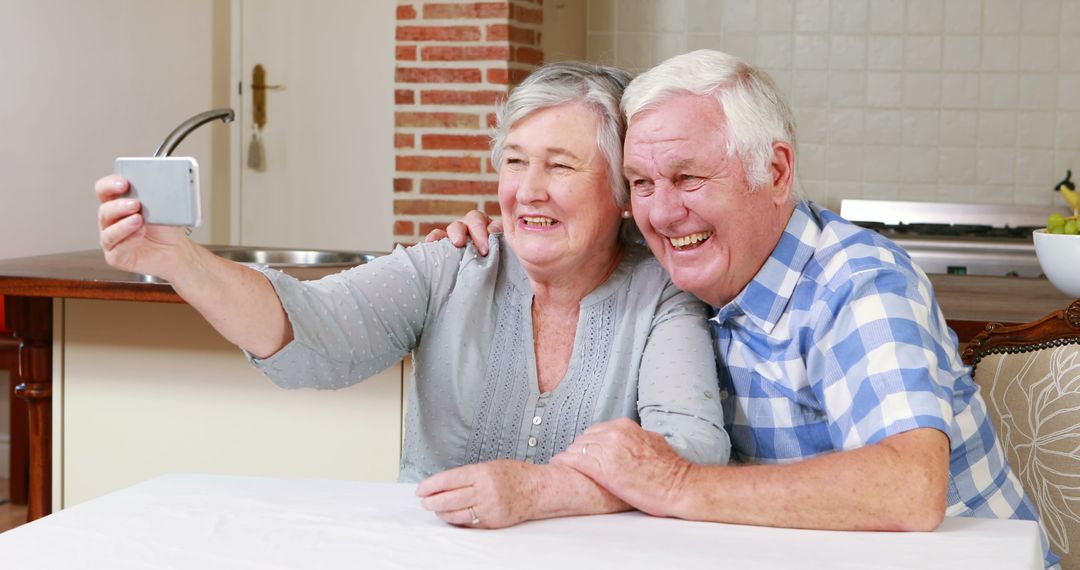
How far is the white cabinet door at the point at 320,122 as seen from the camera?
521 cm

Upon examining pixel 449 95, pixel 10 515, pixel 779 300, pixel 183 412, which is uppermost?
pixel 449 95

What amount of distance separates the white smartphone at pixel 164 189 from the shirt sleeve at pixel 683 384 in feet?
2.26

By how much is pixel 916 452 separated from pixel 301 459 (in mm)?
1536

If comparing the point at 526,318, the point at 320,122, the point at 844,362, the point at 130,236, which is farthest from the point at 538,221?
the point at 320,122

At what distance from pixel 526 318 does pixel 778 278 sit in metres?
0.41

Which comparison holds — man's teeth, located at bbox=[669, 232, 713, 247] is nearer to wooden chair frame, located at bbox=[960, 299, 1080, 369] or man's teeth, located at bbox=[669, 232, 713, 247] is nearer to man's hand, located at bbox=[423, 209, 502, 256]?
man's hand, located at bbox=[423, 209, 502, 256]

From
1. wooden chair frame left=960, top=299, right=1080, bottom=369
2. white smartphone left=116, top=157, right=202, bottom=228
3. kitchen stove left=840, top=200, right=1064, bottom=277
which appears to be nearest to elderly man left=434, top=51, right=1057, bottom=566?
wooden chair frame left=960, top=299, right=1080, bottom=369

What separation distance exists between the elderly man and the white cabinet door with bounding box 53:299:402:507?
96 cm

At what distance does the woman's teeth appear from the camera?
179 centimetres

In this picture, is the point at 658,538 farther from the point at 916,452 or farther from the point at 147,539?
the point at 147,539

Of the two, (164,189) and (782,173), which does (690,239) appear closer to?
(782,173)

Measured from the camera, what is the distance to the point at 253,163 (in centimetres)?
545

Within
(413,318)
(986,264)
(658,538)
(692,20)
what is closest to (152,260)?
(413,318)

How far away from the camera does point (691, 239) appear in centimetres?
180
